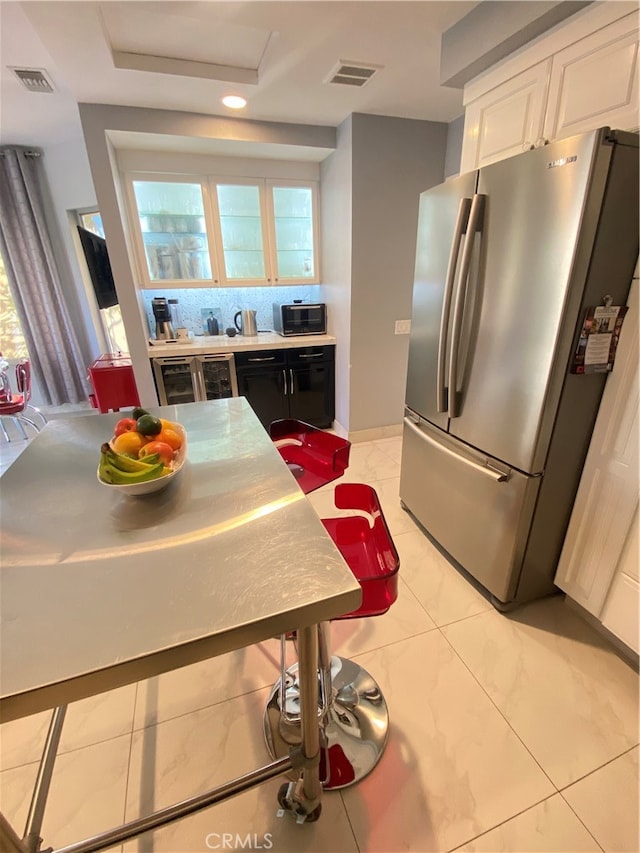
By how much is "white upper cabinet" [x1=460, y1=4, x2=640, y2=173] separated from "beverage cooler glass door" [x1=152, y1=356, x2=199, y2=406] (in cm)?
241

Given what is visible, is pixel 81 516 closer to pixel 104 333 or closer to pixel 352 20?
pixel 352 20

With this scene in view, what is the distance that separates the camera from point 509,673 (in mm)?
1515

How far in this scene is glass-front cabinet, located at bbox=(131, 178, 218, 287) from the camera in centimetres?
310

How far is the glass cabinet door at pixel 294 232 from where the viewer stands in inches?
134

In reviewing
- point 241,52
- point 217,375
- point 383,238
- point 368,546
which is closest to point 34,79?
point 241,52

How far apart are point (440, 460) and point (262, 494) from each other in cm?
121

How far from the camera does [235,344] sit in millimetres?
3242

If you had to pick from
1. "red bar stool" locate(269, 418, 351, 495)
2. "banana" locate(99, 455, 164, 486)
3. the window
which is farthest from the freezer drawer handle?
the window

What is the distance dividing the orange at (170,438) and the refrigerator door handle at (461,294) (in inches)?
47.5

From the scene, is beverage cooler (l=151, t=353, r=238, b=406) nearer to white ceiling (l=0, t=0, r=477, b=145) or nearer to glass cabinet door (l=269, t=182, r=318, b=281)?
glass cabinet door (l=269, t=182, r=318, b=281)

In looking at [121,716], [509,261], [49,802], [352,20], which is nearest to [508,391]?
[509,261]

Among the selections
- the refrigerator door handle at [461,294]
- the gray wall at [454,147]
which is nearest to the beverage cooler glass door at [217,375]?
the refrigerator door handle at [461,294]

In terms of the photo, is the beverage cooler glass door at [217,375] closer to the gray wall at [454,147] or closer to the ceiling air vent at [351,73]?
the ceiling air vent at [351,73]

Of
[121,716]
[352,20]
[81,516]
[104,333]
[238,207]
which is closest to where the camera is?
[81,516]
